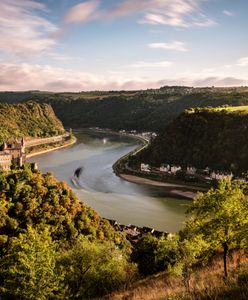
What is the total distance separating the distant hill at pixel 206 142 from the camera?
70250 millimetres

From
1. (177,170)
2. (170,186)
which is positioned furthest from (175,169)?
(170,186)

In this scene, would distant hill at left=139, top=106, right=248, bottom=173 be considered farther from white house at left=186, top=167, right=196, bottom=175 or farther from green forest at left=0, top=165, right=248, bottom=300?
green forest at left=0, top=165, right=248, bottom=300

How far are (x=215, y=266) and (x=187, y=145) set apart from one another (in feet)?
208

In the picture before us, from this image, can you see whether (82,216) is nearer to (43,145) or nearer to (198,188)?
(198,188)

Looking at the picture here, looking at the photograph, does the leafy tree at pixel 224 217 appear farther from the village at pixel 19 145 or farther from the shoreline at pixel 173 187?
the village at pixel 19 145

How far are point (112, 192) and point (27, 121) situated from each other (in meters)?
82.4

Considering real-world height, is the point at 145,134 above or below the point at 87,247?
below

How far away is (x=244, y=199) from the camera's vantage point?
1484cm

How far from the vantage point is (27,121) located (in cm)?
13725

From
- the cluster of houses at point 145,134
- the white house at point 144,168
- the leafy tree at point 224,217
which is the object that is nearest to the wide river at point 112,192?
the white house at point 144,168

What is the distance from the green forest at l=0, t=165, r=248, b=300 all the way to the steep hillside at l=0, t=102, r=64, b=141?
7929 centimetres

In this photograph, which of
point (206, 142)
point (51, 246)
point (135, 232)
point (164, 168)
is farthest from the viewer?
point (206, 142)

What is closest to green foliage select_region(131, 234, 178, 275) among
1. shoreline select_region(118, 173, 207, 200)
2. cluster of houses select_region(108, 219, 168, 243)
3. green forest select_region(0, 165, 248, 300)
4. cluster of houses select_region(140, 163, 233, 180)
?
green forest select_region(0, 165, 248, 300)

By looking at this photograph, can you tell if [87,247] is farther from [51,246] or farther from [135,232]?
[135,232]
